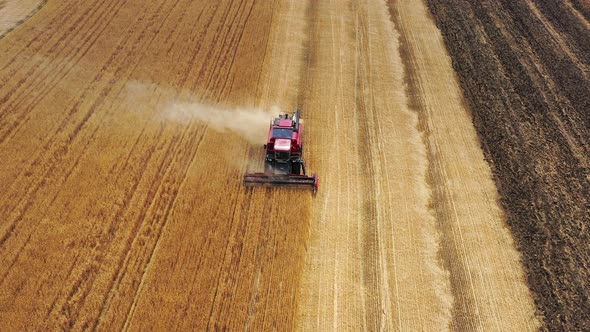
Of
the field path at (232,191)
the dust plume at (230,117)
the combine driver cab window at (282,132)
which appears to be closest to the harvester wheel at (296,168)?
the field path at (232,191)

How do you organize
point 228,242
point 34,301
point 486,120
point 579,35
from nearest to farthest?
1. point 34,301
2. point 228,242
3. point 486,120
4. point 579,35

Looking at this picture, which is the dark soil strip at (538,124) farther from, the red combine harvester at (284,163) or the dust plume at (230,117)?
the dust plume at (230,117)

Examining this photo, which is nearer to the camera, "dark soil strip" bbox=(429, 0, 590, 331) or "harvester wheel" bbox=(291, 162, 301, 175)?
"dark soil strip" bbox=(429, 0, 590, 331)

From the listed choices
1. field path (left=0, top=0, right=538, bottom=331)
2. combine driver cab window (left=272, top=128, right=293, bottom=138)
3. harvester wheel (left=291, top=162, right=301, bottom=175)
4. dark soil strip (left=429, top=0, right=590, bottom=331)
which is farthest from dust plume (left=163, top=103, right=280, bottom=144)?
dark soil strip (left=429, top=0, right=590, bottom=331)

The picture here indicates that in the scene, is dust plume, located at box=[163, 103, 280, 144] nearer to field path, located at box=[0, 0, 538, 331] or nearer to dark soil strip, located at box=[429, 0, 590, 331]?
field path, located at box=[0, 0, 538, 331]

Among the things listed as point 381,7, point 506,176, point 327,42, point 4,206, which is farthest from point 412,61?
point 4,206

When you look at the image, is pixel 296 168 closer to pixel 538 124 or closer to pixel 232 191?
pixel 232 191

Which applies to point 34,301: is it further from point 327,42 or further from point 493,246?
point 327,42
